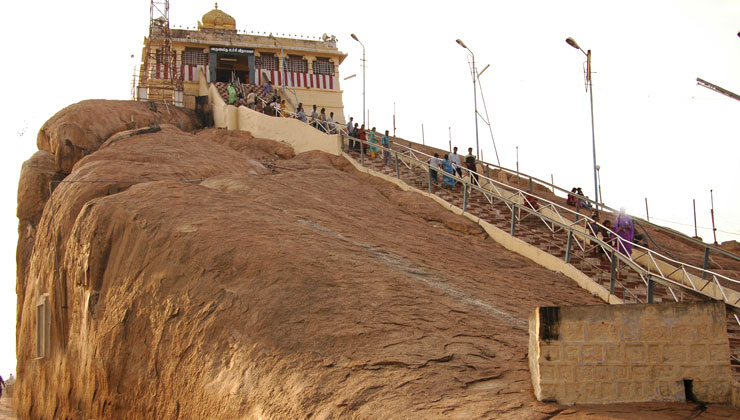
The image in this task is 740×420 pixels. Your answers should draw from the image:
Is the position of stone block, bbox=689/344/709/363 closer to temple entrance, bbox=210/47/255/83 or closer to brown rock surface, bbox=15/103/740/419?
brown rock surface, bbox=15/103/740/419

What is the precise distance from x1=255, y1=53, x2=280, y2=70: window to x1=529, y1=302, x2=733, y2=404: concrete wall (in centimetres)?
3048

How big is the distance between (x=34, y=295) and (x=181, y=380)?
774 centimetres

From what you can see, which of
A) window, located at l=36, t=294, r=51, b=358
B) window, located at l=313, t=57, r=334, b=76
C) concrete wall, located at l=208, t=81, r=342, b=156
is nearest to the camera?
window, located at l=36, t=294, r=51, b=358

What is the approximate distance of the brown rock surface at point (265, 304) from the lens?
25.9ft

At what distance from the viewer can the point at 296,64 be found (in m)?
36.4

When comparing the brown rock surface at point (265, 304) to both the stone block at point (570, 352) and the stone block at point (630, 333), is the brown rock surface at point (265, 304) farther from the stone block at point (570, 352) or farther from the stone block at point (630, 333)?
the stone block at point (630, 333)

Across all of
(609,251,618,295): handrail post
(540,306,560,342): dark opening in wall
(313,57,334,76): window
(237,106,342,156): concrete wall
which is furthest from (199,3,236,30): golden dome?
(540,306,560,342): dark opening in wall

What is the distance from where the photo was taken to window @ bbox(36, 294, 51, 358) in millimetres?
14133

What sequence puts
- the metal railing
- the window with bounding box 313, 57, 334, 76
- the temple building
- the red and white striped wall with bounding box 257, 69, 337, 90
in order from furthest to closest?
the window with bounding box 313, 57, 334, 76, the red and white striped wall with bounding box 257, 69, 337, 90, the temple building, the metal railing

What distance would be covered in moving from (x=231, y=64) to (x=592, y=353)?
32.5 metres

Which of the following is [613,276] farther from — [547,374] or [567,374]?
[547,374]

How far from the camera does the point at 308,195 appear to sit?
50.2 ft

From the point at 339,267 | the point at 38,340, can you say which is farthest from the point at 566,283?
the point at 38,340

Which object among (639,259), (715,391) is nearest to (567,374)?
(715,391)
